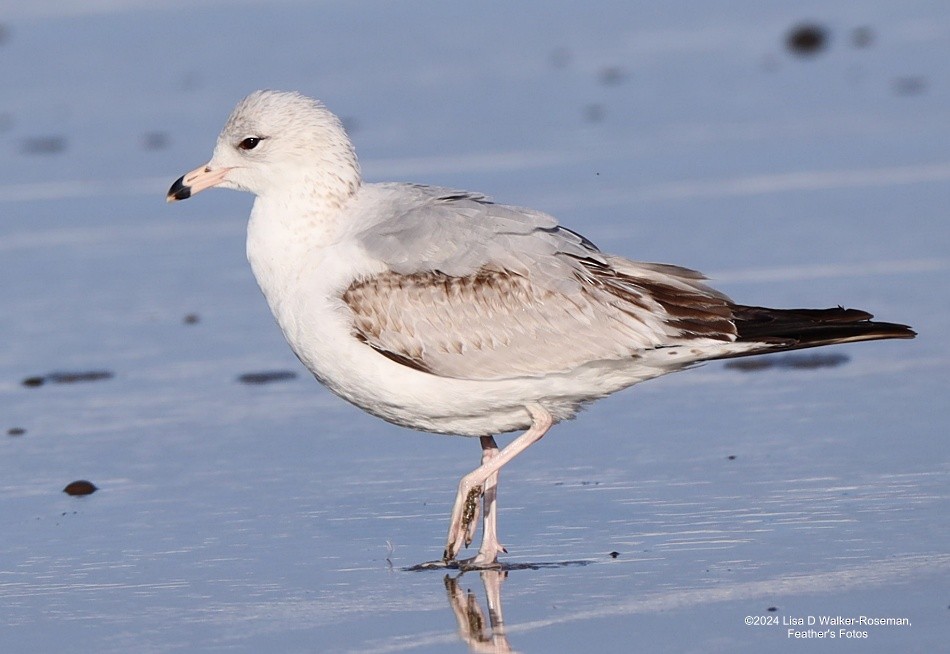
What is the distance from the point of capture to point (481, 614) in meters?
6.04

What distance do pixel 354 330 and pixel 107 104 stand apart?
31.3 ft

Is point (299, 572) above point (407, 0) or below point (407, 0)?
below

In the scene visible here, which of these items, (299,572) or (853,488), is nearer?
(299,572)

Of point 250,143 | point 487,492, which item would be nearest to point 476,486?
point 487,492

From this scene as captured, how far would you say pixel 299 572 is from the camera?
6.51 metres

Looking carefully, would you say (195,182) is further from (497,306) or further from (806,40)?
(806,40)

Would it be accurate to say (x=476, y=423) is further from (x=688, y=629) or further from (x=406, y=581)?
(x=688, y=629)

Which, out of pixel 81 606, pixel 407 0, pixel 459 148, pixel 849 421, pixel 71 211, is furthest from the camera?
pixel 407 0

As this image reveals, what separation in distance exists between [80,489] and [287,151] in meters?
1.68

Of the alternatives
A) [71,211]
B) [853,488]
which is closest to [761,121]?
[71,211]

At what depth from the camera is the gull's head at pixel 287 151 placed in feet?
23.7

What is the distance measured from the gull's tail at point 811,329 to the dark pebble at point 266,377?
3004 mm

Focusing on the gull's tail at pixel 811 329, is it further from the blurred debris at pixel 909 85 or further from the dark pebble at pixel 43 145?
the dark pebble at pixel 43 145

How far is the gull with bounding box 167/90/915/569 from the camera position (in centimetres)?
680
